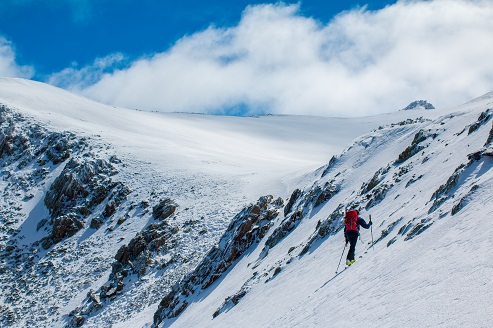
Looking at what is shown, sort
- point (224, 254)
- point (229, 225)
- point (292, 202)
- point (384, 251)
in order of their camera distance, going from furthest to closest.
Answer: point (229, 225) → point (292, 202) → point (224, 254) → point (384, 251)

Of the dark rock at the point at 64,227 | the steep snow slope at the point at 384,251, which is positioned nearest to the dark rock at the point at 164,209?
the dark rock at the point at 64,227

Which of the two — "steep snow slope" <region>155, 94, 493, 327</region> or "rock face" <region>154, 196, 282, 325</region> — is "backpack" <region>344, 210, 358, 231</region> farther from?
"rock face" <region>154, 196, 282, 325</region>

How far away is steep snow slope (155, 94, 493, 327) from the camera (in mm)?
7371

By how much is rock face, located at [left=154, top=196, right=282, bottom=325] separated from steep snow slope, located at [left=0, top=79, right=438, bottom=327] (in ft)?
7.66

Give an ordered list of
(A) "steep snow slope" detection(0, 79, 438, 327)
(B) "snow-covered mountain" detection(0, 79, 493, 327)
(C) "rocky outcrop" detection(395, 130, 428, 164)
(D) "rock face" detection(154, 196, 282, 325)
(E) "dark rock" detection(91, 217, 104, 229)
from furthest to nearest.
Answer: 1. (E) "dark rock" detection(91, 217, 104, 229)
2. (A) "steep snow slope" detection(0, 79, 438, 327)
3. (D) "rock face" detection(154, 196, 282, 325)
4. (C) "rocky outcrop" detection(395, 130, 428, 164)
5. (B) "snow-covered mountain" detection(0, 79, 493, 327)

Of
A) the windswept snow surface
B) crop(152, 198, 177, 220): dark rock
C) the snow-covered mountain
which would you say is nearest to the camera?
the snow-covered mountain

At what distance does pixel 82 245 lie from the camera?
36.3 meters

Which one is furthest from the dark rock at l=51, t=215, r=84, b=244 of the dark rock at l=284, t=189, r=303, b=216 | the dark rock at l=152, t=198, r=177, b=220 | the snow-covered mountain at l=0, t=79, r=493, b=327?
the dark rock at l=284, t=189, r=303, b=216

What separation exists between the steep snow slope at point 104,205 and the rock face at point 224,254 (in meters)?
2.34

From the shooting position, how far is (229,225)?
28.1 m

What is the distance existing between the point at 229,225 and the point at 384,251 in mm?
17239

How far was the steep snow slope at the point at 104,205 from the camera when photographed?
30.0 m

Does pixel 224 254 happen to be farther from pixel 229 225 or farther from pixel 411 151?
pixel 411 151

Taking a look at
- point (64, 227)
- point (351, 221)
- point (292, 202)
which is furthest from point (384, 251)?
point (64, 227)
